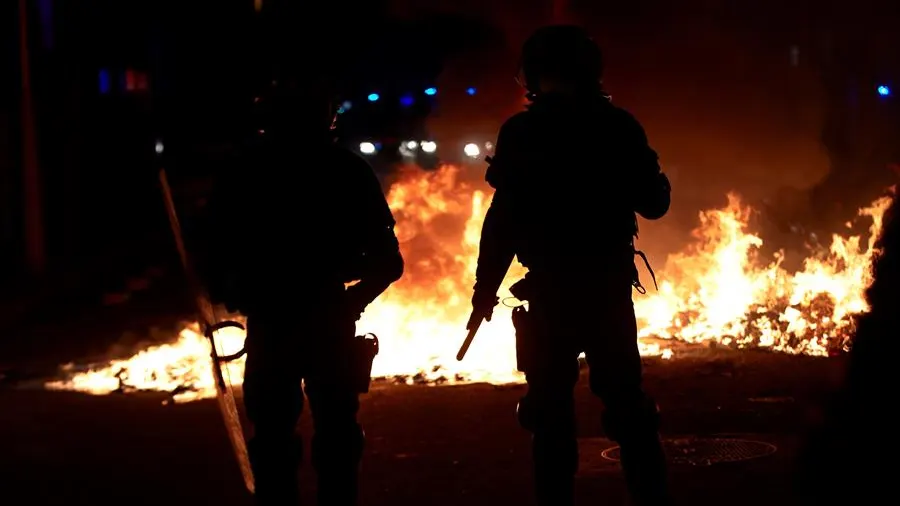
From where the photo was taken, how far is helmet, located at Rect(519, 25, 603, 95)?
434cm

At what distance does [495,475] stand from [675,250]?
915 centimetres

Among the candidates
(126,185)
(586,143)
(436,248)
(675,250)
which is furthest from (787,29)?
(126,185)

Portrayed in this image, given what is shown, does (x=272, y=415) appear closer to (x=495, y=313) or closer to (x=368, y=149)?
(x=495, y=313)

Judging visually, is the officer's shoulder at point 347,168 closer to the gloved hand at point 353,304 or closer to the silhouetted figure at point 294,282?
the silhouetted figure at point 294,282

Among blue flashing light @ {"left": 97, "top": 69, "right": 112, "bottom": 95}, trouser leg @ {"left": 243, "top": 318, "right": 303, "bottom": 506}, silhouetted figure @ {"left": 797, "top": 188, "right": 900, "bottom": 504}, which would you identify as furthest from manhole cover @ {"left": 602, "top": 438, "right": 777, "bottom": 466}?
blue flashing light @ {"left": 97, "top": 69, "right": 112, "bottom": 95}

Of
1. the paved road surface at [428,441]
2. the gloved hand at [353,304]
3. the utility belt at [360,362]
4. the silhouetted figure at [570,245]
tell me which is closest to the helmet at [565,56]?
the silhouetted figure at [570,245]

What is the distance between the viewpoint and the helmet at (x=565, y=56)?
4.34m

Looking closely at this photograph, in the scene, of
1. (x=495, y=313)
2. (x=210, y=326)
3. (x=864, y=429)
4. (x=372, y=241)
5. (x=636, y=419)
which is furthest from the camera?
(x=495, y=313)

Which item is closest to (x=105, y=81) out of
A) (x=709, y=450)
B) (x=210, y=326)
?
(x=709, y=450)

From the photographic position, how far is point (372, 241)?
4.44 meters

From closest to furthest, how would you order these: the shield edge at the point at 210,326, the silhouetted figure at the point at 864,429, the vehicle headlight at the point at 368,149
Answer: the silhouetted figure at the point at 864,429 < the shield edge at the point at 210,326 < the vehicle headlight at the point at 368,149

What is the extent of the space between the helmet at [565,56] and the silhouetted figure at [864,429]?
1995 millimetres

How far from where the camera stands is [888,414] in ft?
17.7

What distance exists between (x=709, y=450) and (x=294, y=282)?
2.77 meters
